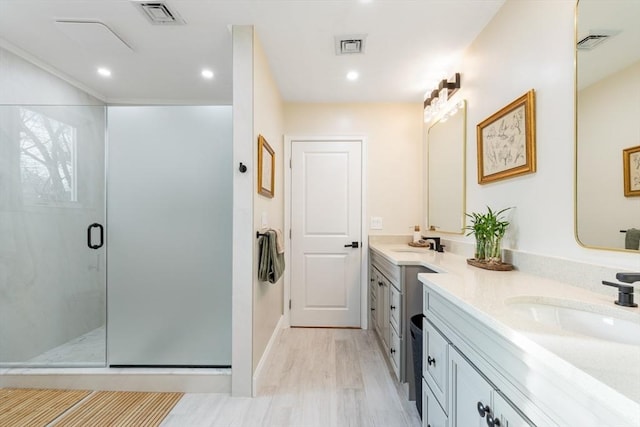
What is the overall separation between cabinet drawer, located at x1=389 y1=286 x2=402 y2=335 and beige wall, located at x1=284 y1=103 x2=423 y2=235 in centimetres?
108

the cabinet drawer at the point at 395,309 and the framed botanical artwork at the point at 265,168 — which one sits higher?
the framed botanical artwork at the point at 265,168

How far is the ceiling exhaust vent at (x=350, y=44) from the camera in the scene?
2.04m

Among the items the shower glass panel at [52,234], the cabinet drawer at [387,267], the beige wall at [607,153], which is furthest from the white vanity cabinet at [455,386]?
the shower glass panel at [52,234]

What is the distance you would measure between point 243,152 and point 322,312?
6.59 ft

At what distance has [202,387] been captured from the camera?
194cm

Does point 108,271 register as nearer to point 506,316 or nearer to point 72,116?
point 72,116

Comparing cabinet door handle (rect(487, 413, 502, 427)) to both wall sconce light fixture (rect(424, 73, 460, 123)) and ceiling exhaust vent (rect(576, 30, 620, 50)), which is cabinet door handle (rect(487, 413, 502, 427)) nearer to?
ceiling exhaust vent (rect(576, 30, 620, 50))

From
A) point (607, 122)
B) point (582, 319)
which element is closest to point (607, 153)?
point (607, 122)

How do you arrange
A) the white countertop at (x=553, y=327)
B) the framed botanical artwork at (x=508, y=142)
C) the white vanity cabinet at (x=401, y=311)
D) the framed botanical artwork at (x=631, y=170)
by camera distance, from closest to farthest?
the white countertop at (x=553, y=327) → the framed botanical artwork at (x=631, y=170) → the framed botanical artwork at (x=508, y=142) → the white vanity cabinet at (x=401, y=311)

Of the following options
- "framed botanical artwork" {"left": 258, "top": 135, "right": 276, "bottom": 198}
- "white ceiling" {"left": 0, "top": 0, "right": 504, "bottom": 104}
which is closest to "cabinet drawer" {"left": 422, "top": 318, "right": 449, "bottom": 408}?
"framed botanical artwork" {"left": 258, "top": 135, "right": 276, "bottom": 198}

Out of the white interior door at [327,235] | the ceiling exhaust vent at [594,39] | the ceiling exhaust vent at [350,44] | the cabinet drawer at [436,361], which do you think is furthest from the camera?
the white interior door at [327,235]

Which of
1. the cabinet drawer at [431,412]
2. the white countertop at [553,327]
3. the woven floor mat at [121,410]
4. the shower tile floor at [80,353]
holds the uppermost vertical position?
the white countertop at [553,327]

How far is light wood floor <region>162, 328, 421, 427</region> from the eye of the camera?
1688 mm

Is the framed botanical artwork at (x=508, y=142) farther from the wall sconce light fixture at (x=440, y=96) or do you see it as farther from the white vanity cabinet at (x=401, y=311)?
the white vanity cabinet at (x=401, y=311)
